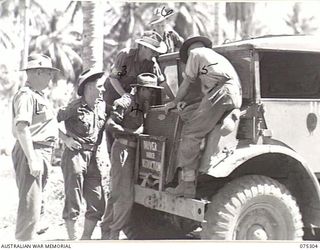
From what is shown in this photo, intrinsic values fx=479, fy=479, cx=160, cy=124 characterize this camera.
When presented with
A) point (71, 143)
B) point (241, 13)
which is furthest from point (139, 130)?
point (241, 13)

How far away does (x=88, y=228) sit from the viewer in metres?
3.85

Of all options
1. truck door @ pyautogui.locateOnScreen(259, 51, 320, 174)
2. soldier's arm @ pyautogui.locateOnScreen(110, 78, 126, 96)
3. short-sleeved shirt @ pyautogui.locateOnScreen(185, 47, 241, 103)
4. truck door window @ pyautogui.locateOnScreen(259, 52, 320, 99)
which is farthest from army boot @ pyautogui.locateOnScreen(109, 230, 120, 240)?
truck door window @ pyautogui.locateOnScreen(259, 52, 320, 99)

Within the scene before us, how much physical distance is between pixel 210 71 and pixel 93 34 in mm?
1353

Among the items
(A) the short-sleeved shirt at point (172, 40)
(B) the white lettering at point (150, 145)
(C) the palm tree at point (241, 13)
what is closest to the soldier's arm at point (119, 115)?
(B) the white lettering at point (150, 145)

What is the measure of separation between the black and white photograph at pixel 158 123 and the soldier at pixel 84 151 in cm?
1

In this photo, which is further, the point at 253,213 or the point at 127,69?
the point at 127,69

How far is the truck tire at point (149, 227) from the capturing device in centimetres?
378

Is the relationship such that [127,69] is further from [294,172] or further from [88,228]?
A: [294,172]

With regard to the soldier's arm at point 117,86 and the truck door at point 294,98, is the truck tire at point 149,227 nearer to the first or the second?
the soldier's arm at point 117,86

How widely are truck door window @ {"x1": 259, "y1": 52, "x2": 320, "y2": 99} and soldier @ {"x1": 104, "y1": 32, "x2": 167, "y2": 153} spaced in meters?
0.90

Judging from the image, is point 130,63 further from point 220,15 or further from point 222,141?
point 222,141

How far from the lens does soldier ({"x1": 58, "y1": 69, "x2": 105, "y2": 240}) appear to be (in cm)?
381

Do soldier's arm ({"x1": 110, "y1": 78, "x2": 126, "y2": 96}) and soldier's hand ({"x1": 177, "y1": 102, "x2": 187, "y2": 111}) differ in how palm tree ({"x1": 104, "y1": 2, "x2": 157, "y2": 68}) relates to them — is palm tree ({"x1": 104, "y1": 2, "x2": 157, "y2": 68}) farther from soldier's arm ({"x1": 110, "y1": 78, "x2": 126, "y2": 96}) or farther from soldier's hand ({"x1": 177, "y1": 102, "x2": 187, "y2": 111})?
soldier's hand ({"x1": 177, "y1": 102, "x2": 187, "y2": 111})

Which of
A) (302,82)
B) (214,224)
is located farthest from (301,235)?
(302,82)
